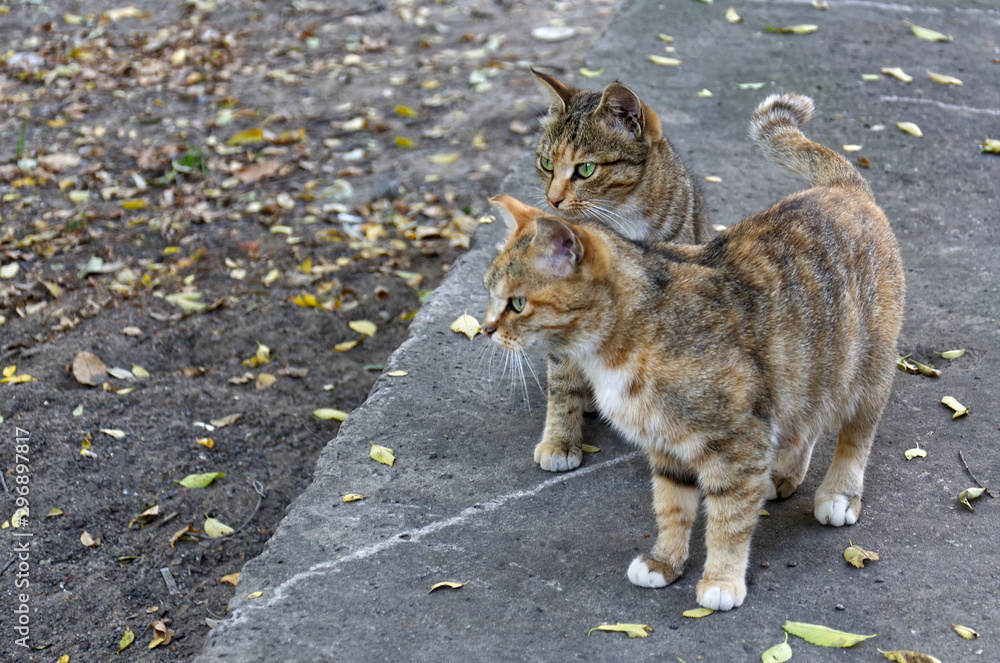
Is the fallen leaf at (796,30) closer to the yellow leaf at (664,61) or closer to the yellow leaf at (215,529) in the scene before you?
the yellow leaf at (664,61)

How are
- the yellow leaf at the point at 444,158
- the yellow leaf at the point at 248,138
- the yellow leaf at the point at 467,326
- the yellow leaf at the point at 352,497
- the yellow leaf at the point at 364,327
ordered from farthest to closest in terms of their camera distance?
1. the yellow leaf at the point at 248,138
2. the yellow leaf at the point at 444,158
3. the yellow leaf at the point at 364,327
4. the yellow leaf at the point at 467,326
5. the yellow leaf at the point at 352,497

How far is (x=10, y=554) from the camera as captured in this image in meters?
3.96

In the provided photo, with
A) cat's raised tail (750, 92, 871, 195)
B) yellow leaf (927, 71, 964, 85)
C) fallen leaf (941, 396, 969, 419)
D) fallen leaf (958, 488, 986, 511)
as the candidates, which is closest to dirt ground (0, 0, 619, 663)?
cat's raised tail (750, 92, 871, 195)

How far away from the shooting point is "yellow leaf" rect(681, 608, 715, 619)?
3.02 metres

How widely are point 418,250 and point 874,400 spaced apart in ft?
13.3

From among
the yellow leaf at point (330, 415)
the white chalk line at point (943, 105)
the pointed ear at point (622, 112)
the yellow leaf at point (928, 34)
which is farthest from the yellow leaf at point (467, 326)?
the yellow leaf at point (928, 34)

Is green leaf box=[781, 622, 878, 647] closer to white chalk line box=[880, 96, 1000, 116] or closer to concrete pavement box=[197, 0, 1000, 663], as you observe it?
concrete pavement box=[197, 0, 1000, 663]

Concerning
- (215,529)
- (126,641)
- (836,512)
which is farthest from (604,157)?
(126,641)

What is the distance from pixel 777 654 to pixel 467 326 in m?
2.44

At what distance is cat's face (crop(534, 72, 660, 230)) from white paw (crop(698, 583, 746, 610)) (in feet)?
5.80

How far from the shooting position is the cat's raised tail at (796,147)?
3834 mm

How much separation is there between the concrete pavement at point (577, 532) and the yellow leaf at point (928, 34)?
286cm

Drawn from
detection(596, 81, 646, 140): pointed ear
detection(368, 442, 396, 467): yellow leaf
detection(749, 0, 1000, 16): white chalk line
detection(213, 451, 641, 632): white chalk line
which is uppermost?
detection(596, 81, 646, 140): pointed ear

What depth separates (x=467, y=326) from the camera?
4.75m
